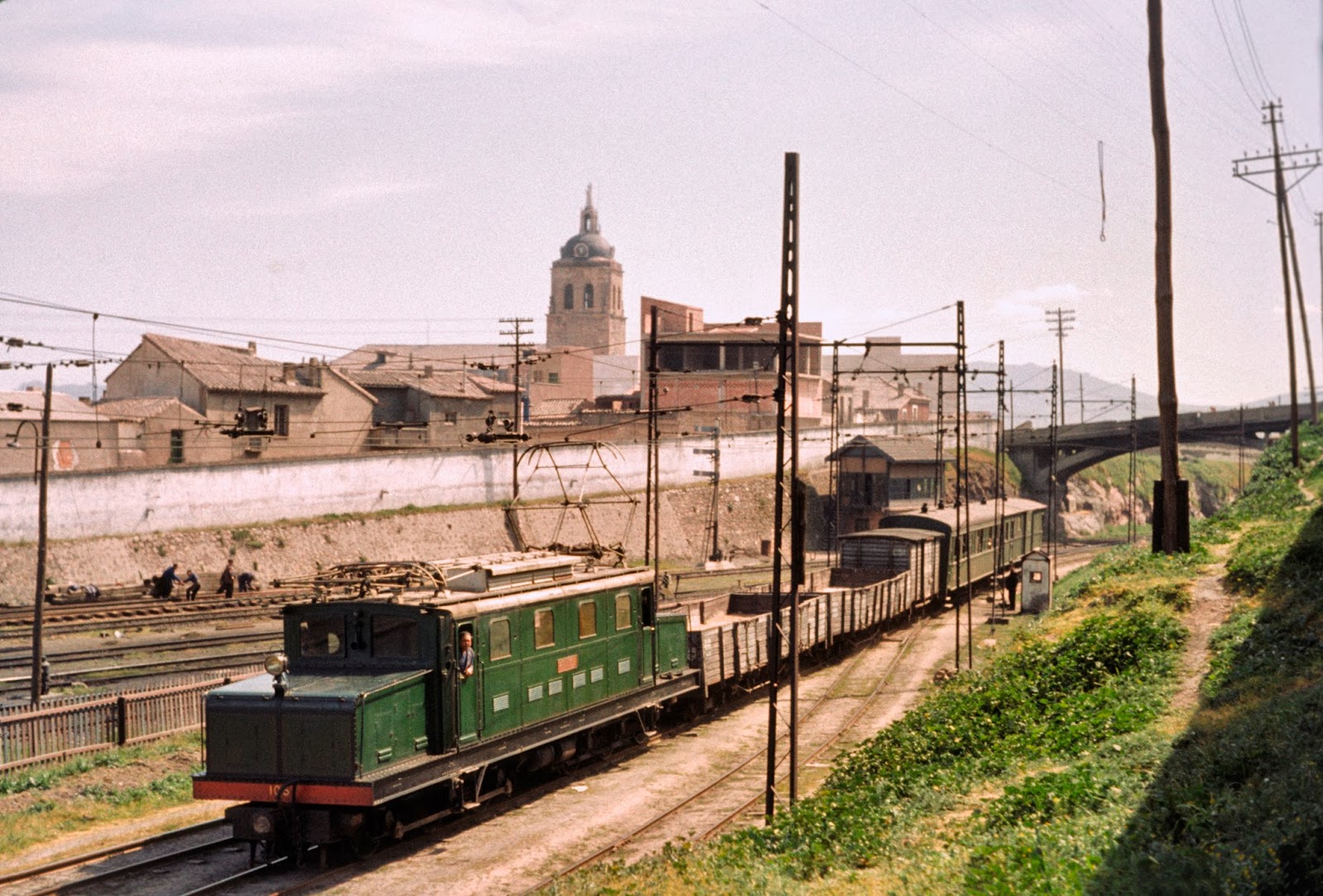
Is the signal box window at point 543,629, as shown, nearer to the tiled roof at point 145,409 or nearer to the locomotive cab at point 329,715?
the locomotive cab at point 329,715

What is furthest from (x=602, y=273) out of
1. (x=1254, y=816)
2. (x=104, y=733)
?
(x=1254, y=816)

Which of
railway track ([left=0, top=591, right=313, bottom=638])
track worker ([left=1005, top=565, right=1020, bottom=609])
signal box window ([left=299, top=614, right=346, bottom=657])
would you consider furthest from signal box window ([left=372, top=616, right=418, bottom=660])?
track worker ([left=1005, top=565, right=1020, bottom=609])

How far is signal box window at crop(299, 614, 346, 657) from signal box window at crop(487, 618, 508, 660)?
7.24 feet

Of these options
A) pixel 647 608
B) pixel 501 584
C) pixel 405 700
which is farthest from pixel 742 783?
pixel 405 700

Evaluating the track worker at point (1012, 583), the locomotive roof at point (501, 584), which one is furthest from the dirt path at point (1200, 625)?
the track worker at point (1012, 583)

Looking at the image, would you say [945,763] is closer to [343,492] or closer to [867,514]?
[343,492]

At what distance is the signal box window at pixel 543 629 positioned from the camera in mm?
19656

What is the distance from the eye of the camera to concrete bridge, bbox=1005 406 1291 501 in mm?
95562

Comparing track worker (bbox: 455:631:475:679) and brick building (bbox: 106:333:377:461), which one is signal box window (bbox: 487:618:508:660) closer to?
track worker (bbox: 455:631:475:679)

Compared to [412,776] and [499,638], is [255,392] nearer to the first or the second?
[499,638]

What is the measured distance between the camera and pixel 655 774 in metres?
22.4

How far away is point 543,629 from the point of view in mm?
19891

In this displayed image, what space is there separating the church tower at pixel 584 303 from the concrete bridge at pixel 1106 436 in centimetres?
7944

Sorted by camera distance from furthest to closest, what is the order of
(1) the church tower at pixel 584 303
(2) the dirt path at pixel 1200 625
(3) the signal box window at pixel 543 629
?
(1) the church tower at pixel 584 303 < (2) the dirt path at pixel 1200 625 < (3) the signal box window at pixel 543 629
